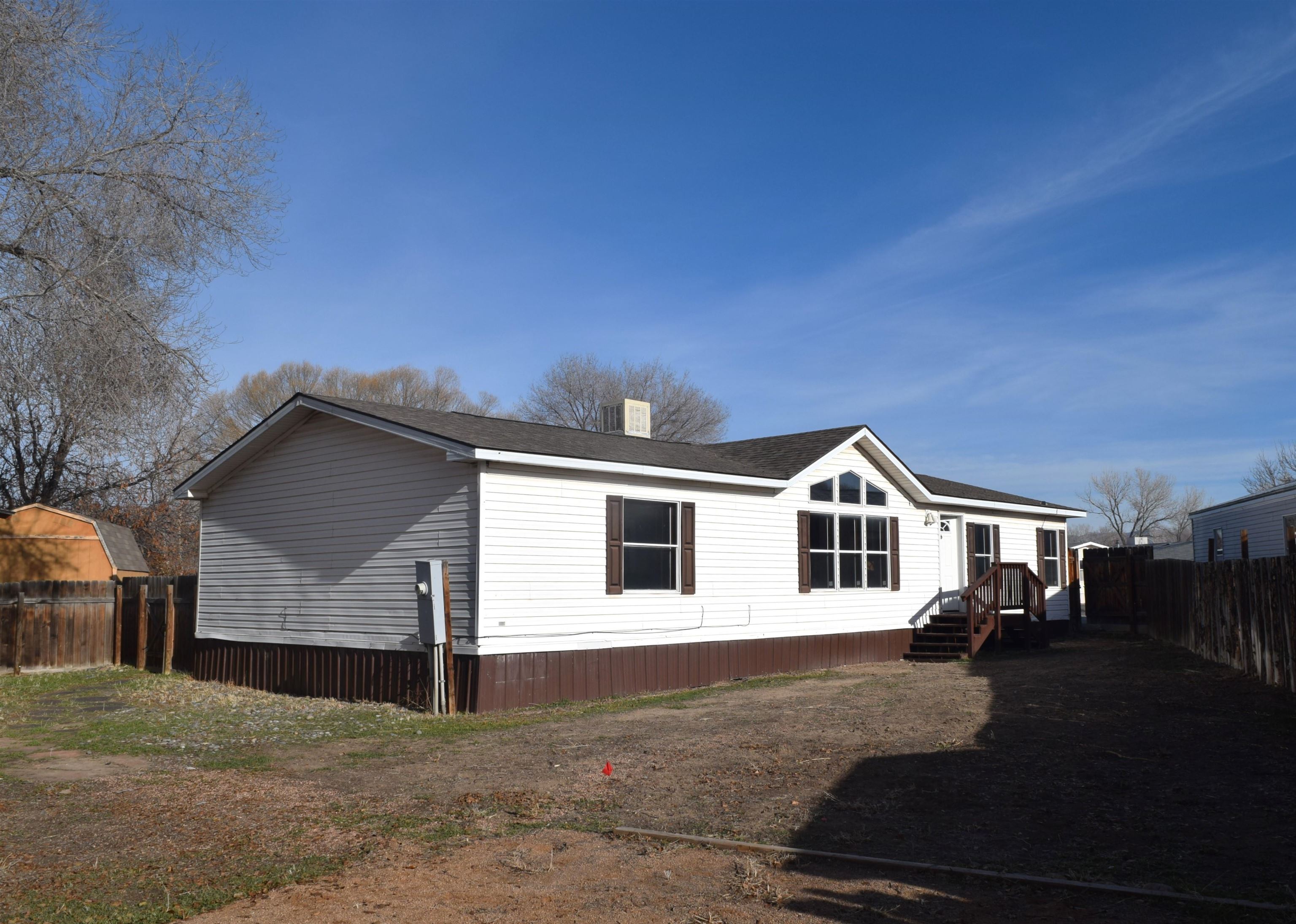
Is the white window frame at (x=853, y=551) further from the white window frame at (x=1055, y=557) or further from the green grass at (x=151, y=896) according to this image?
the green grass at (x=151, y=896)

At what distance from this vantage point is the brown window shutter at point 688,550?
15.4m

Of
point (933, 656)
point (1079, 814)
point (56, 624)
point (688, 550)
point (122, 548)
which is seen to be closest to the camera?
point (1079, 814)

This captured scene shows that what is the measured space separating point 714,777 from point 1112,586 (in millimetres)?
24881

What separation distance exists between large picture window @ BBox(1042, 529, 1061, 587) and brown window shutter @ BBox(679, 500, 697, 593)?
1168 cm

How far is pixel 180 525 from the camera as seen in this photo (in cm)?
3238

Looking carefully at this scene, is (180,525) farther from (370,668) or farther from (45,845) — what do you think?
(45,845)

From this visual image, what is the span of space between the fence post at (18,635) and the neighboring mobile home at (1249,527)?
21.5 m

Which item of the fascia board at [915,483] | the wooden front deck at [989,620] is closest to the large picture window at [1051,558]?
the fascia board at [915,483]

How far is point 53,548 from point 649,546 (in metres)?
14.2

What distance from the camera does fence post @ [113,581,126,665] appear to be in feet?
64.0

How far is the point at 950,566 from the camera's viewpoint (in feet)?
70.4

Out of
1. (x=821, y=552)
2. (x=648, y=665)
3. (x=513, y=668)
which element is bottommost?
(x=648, y=665)

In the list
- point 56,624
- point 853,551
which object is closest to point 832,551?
point 853,551

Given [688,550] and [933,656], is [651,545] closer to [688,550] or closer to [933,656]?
[688,550]
